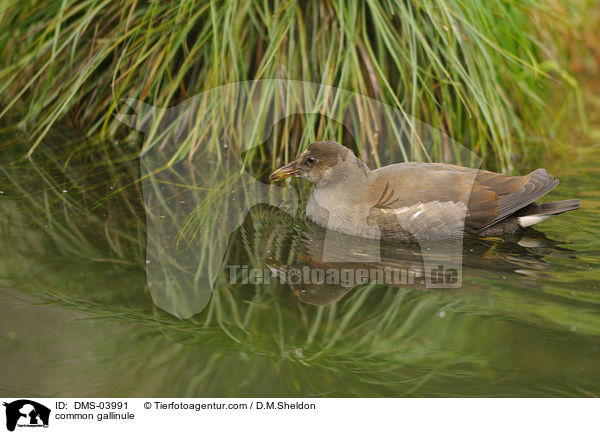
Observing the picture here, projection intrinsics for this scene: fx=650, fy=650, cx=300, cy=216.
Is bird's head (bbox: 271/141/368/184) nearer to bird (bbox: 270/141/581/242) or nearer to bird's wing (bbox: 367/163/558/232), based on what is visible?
bird (bbox: 270/141/581/242)

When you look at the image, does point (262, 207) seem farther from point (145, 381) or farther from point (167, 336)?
point (145, 381)

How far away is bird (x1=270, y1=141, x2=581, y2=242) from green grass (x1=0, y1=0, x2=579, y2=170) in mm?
849

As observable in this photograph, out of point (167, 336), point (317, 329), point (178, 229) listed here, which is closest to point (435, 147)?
point (178, 229)

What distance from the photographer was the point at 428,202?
3.48 metres

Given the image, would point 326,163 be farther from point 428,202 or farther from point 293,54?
point 293,54

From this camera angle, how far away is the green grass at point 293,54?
436 centimetres

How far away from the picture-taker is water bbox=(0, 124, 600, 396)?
2.37 meters

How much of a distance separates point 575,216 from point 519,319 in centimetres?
137

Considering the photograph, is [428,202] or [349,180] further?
[349,180]
